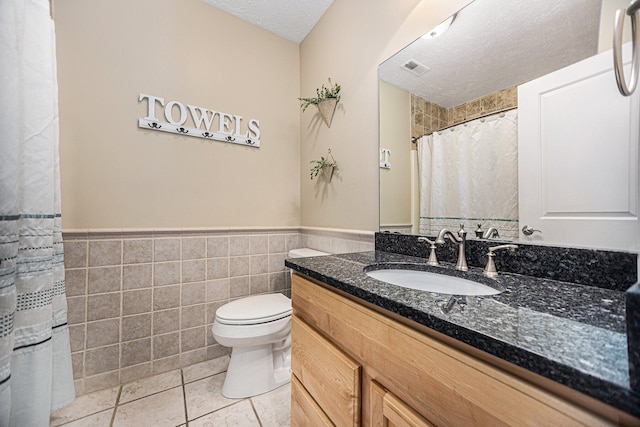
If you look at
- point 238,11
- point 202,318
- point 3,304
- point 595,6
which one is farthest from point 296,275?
point 238,11

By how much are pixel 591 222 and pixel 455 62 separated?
78 centimetres

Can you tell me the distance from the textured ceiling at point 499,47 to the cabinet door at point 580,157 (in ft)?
0.22

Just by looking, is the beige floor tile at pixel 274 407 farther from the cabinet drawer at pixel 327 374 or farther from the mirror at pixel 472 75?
the mirror at pixel 472 75

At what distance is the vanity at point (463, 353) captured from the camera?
32 centimetres

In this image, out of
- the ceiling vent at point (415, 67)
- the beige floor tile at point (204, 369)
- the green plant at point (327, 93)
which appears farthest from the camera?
the green plant at point (327, 93)

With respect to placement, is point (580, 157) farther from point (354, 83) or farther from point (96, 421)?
point (96, 421)

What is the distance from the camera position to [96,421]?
1217mm

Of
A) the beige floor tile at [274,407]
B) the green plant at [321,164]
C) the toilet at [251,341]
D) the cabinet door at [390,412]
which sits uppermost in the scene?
the green plant at [321,164]

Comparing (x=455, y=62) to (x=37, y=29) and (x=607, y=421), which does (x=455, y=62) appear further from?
(x=37, y=29)

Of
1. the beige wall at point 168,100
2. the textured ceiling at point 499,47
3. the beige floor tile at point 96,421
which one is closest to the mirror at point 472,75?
the textured ceiling at point 499,47

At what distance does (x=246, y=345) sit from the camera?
1.34 m

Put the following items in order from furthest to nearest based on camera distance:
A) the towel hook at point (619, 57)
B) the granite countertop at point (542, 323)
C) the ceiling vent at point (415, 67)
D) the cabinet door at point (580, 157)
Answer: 1. the ceiling vent at point (415, 67)
2. the cabinet door at point (580, 157)
3. the towel hook at point (619, 57)
4. the granite countertop at point (542, 323)

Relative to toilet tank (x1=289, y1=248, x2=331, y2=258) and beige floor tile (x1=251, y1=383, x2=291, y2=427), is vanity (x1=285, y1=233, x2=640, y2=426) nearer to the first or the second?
beige floor tile (x1=251, y1=383, x2=291, y2=427)

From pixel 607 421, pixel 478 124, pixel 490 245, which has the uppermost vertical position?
pixel 478 124
